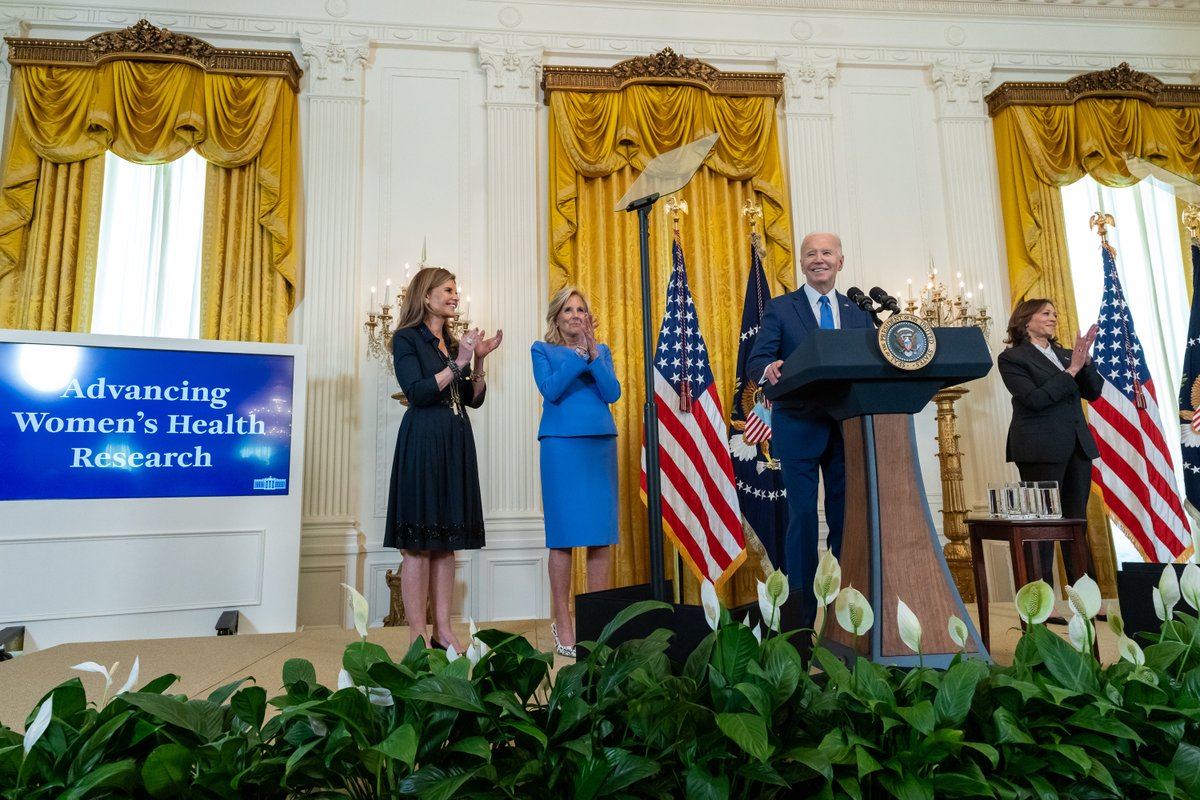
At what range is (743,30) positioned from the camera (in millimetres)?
4773

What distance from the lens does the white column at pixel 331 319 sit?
12.9ft

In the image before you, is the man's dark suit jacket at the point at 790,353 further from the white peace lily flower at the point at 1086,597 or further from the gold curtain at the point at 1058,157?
the gold curtain at the point at 1058,157

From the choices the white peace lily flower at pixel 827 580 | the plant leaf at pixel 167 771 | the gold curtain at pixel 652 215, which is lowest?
the plant leaf at pixel 167 771

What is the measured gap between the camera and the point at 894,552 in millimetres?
1726

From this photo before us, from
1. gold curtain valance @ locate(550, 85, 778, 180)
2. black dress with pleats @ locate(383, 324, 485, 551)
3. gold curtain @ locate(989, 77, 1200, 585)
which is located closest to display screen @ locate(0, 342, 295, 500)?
black dress with pleats @ locate(383, 324, 485, 551)

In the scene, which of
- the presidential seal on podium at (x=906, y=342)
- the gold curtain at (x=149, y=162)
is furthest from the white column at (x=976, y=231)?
the gold curtain at (x=149, y=162)

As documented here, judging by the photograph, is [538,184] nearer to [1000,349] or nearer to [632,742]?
[1000,349]

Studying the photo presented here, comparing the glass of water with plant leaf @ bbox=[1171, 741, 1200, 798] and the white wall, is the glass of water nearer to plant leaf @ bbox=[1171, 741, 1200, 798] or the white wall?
plant leaf @ bbox=[1171, 741, 1200, 798]

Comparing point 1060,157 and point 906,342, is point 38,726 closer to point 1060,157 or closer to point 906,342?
point 906,342

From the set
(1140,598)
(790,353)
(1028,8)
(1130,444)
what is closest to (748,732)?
(1140,598)

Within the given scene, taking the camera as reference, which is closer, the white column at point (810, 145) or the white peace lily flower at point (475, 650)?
the white peace lily flower at point (475, 650)

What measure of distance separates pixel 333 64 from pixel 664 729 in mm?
4585

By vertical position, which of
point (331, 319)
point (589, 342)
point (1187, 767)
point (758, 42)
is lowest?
point (1187, 767)

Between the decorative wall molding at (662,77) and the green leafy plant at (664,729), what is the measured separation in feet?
13.6
